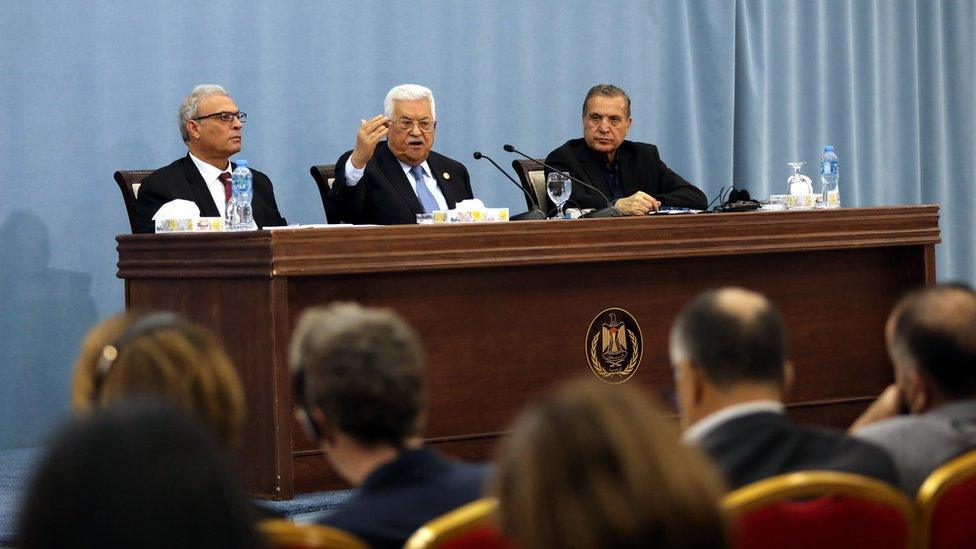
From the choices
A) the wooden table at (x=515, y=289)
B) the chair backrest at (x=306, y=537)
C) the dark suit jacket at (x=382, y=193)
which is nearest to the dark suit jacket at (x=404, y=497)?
the chair backrest at (x=306, y=537)

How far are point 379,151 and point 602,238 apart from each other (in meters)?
1.20

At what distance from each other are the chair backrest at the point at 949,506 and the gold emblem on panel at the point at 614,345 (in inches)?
97.1

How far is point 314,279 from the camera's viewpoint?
3.78 m

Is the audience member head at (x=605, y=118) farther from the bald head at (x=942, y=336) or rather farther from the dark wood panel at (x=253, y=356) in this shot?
the bald head at (x=942, y=336)

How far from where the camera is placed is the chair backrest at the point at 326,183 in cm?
489

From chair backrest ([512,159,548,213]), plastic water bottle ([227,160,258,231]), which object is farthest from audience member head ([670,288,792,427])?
chair backrest ([512,159,548,213])

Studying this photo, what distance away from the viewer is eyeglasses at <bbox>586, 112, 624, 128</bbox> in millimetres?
5482

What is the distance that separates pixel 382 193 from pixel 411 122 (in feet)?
0.97

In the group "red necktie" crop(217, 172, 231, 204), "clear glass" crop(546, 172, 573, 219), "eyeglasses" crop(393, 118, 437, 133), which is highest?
"eyeglasses" crop(393, 118, 437, 133)

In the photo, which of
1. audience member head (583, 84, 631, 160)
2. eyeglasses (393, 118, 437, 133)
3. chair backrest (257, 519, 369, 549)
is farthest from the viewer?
audience member head (583, 84, 631, 160)

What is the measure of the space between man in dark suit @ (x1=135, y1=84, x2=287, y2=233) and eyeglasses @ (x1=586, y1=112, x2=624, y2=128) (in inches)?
51.6

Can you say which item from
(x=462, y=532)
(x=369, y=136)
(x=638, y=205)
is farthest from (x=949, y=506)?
(x=369, y=136)

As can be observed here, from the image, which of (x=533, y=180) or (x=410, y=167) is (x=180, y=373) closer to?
(x=410, y=167)

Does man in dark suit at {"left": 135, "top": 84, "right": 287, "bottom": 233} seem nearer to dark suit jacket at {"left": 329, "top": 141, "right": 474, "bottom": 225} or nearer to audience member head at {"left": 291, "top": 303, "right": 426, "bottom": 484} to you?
dark suit jacket at {"left": 329, "top": 141, "right": 474, "bottom": 225}
